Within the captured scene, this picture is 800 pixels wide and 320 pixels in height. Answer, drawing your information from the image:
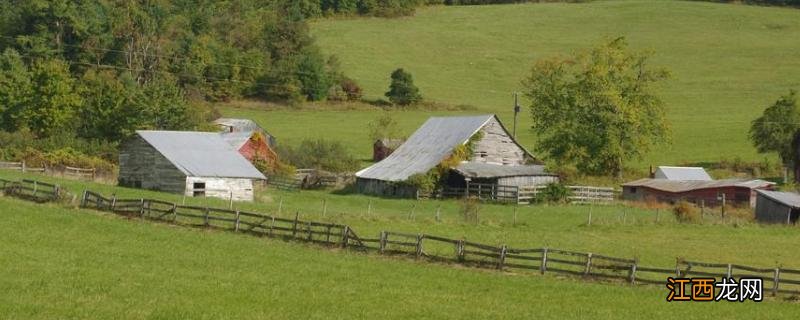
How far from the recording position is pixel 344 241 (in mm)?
41719

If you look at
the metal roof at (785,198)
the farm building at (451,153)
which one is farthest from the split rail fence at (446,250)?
the farm building at (451,153)

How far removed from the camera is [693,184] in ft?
227

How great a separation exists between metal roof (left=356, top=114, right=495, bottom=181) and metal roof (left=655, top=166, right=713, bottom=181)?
11.6 metres

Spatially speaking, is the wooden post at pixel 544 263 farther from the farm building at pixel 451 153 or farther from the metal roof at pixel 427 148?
the metal roof at pixel 427 148

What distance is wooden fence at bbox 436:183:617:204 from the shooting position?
214 ft

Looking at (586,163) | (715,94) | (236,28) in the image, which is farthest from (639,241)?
(236,28)

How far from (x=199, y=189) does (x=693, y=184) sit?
94.0 feet

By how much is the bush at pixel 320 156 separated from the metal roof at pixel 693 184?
73.1 ft

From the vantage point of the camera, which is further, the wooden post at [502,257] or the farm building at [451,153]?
the farm building at [451,153]

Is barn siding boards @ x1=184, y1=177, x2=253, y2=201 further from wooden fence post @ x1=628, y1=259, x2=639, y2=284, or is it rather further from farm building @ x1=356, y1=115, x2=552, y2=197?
wooden fence post @ x1=628, y1=259, x2=639, y2=284

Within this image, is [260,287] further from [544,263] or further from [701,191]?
[701,191]

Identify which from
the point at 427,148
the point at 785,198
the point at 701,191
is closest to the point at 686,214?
the point at 785,198

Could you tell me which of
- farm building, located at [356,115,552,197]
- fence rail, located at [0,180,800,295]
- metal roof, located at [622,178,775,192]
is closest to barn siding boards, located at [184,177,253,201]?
farm building, located at [356,115,552,197]

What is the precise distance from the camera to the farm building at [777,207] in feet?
182
